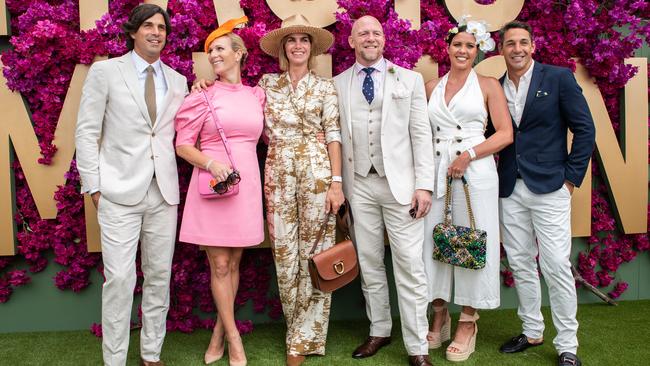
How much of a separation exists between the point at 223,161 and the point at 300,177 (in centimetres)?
49

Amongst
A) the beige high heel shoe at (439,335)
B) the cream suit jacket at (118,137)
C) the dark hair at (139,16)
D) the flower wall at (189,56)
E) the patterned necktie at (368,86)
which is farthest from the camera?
the flower wall at (189,56)

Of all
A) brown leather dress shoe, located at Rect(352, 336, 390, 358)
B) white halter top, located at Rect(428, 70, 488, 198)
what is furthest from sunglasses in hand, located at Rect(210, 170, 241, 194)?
brown leather dress shoe, located at Rect(352, 336, 390, 358)

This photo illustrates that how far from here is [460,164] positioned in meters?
3.55

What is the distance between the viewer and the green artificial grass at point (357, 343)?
3.67 metres

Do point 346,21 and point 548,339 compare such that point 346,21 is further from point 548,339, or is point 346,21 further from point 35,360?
point 35,360

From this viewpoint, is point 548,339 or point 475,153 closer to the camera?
point 475,153

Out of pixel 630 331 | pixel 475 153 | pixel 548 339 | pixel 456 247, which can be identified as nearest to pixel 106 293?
pixel 456 247

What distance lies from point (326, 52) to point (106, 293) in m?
2.28

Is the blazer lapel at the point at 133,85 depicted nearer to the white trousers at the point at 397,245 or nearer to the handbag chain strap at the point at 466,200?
the white trousers at the point at 397,245

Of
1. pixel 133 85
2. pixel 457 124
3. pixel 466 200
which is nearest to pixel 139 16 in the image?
pixel 133 85

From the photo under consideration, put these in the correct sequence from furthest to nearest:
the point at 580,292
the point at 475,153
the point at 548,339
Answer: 1. the point at 580,292
2. the point at 548,339
3. the point at 475,153

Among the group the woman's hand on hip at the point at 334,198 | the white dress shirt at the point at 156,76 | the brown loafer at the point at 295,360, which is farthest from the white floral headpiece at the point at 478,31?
the brown loafer at the point at 295,360

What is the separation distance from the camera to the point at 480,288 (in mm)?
3590

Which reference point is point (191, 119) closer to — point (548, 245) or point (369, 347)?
point (369, 347)
